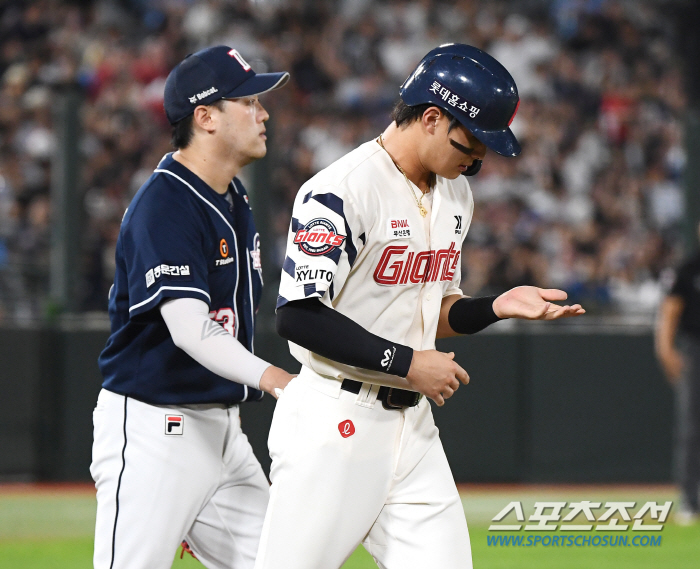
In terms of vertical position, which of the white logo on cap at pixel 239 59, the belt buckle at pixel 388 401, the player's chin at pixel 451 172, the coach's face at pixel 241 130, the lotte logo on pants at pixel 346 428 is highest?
the white logo on cap at pixel 239 59

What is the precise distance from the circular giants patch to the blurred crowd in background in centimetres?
614

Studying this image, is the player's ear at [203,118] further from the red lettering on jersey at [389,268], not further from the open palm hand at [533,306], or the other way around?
the open palm hand at [533,306]

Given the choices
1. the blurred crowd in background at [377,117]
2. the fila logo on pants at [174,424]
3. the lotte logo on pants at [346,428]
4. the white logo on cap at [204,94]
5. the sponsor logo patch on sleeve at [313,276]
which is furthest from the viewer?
the blurred crowd in background at [377,117]

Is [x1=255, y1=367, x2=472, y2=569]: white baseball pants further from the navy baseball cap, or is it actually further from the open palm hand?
the navy baseball cap

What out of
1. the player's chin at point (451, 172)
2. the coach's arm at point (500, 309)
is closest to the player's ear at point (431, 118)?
the player's chin at point (451, 172)

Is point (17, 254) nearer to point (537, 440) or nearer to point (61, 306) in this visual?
point (61, 306)

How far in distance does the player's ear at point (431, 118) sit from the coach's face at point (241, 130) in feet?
2.77

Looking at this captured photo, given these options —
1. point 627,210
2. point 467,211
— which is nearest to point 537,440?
point 627,210

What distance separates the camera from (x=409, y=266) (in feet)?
10.8

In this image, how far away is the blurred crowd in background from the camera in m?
9.80

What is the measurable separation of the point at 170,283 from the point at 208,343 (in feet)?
0.82

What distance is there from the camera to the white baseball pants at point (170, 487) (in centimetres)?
355

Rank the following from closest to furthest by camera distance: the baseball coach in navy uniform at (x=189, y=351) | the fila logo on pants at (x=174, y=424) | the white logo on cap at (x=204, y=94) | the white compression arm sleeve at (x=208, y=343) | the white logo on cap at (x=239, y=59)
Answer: the white compression arm sleeve at (x=208, y=343), the baseball coach in navy uniform at (x=189, y=351), the fila logo on pants at (x=174, y=424), the white logo on cap at (x=204, y=94), the white logo on cap at (x=239, y=59)

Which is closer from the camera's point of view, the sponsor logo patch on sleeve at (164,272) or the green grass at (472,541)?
the sponsor logo patch on sleeve at (164,272)
